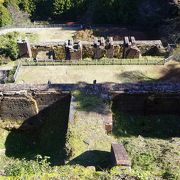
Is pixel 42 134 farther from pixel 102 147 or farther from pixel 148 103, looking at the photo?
pixel 148 103

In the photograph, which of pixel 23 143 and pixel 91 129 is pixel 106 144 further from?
pixel 23 143

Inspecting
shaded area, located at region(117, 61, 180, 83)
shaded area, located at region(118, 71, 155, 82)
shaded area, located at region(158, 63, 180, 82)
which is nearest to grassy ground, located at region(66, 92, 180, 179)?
→ shaded area, located at region(118, 71, 155, 82)

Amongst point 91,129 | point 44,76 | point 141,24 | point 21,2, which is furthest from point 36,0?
point 91,129

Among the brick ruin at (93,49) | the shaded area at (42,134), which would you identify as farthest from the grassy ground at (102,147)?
the brick ruin at (93,49)

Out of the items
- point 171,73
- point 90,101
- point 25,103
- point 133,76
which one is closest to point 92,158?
point 90,101

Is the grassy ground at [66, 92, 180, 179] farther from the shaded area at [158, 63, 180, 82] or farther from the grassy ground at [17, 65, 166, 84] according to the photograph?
the shaded area at [158, 63, 180, 82]

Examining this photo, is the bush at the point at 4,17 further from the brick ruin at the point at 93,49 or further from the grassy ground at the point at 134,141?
the grassy ground at the point at 134,141
